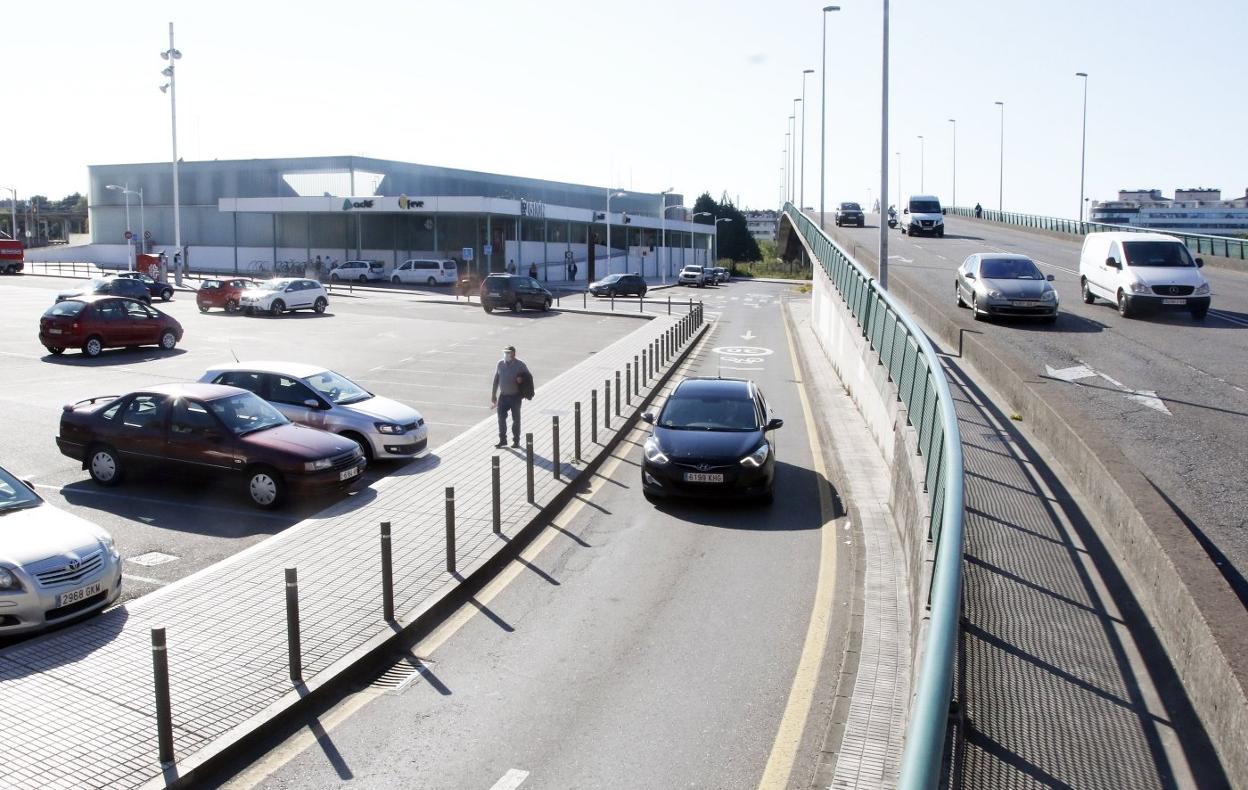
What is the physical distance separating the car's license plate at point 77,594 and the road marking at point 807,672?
19.2 ft

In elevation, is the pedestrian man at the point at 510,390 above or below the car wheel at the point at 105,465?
above

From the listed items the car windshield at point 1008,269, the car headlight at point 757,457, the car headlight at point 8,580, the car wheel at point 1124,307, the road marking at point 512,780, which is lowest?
the road marking at point 512,780

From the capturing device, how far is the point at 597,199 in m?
108

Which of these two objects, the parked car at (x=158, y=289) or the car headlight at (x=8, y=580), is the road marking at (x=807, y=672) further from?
the parked car at (x=158, y=289)

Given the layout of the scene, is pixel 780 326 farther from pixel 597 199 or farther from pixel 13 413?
pixel 597 199

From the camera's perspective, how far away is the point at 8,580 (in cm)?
869

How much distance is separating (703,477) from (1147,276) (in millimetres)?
14402

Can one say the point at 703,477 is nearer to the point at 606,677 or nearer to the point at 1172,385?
the point at 606,677

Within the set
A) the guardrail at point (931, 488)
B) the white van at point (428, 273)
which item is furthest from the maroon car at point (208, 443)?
the white van at point (428, 273)

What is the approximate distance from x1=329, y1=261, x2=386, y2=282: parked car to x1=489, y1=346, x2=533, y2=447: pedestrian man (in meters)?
49.7

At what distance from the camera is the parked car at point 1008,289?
21891mm

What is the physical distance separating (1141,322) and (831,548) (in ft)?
45.7

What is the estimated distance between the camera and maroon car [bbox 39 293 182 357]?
2711 cm

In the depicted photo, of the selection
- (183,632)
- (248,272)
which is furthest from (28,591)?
(248,272)
